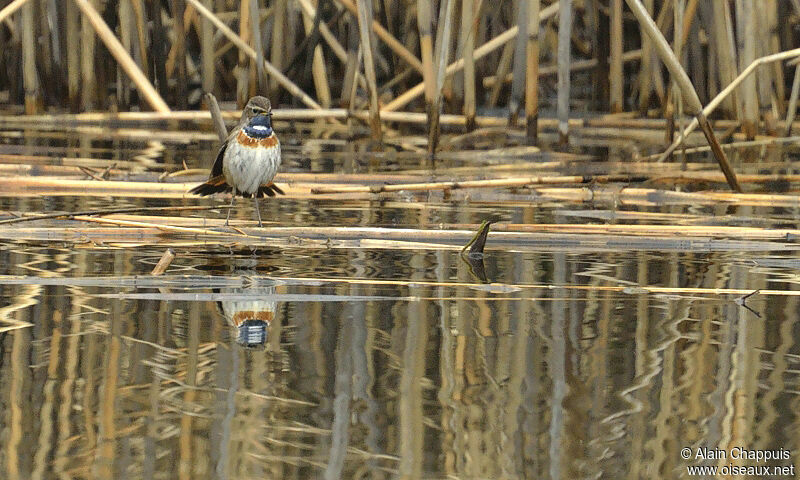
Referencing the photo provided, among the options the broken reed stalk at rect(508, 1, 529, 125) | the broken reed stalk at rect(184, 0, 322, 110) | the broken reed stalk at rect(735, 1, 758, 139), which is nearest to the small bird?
the broken reed stalk at rect(508, 1, 529, 125)

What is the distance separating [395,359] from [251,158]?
6.86 feet

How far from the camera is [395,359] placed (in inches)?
99.7

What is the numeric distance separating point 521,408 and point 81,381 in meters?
0.74

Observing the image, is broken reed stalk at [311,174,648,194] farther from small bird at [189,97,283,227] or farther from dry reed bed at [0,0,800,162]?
dry reed bed at [0,0,800,162]

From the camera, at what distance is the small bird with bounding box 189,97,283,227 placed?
4.52m

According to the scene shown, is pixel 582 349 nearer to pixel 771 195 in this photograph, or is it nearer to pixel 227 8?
pixel 771 195

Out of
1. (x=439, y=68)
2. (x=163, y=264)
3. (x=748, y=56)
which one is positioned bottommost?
(x=163, y=264)

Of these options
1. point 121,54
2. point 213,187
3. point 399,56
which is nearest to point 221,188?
point 213,187

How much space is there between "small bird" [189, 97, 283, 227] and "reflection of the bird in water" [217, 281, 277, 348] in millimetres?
1226

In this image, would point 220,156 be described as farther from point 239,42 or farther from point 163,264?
point 239,42

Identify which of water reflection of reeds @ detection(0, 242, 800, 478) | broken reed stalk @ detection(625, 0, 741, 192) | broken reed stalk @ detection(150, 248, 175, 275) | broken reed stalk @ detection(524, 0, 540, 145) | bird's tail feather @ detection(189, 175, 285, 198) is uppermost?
broken reed stalk @ detection(524, 0, 540, 145)

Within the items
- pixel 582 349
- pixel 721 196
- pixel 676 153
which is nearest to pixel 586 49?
pixel 676 153

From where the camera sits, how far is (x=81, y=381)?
2324 mm

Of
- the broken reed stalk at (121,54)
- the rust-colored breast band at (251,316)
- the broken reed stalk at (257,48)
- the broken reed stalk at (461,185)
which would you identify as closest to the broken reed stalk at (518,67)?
the broken reed stalk at (257,48)
